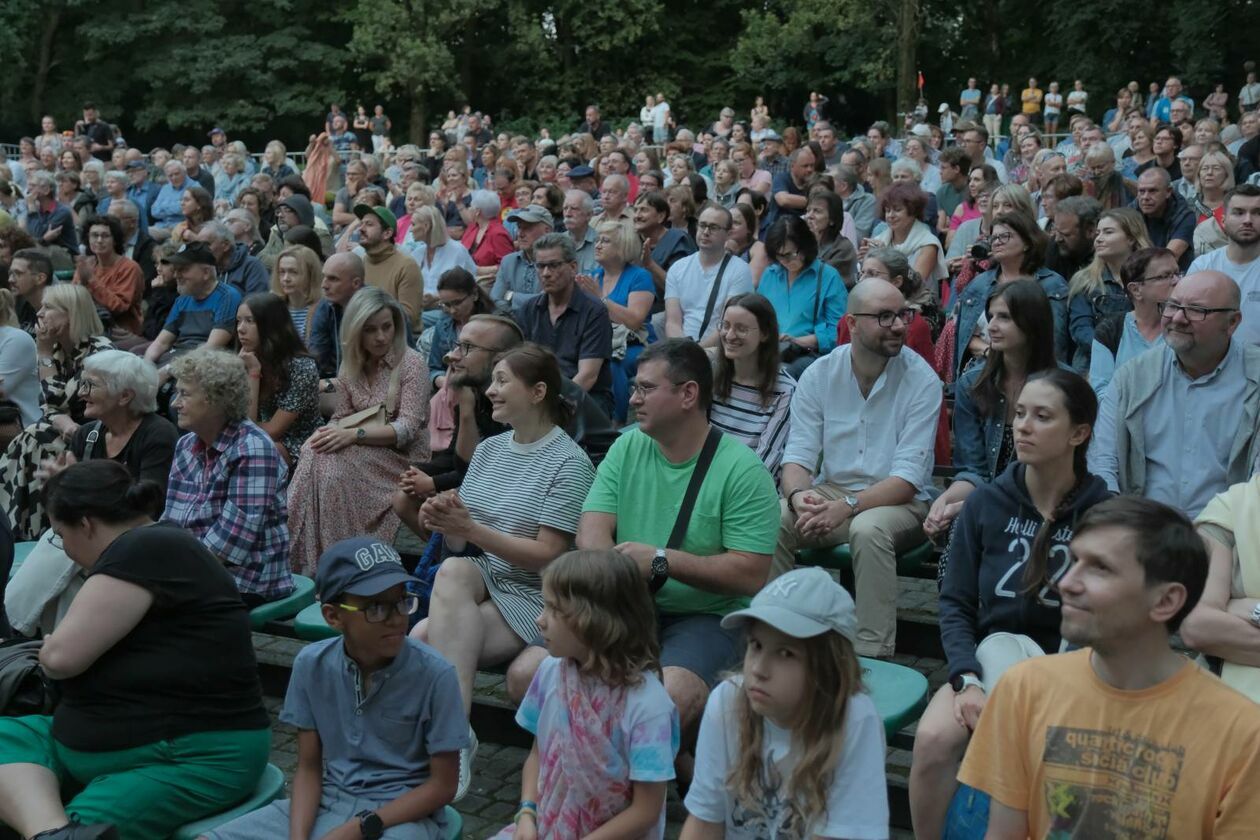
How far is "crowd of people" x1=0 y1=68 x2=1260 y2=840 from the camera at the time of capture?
3.03 m

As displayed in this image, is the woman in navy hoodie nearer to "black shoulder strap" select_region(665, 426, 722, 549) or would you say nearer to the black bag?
"black shoulder strap" select_region(665, 426, 722, 549)

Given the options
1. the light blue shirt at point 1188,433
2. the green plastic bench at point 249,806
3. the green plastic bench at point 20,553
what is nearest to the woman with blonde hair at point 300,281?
the green plastic bench at point 20,553

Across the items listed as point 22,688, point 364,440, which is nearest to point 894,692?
point 22,688

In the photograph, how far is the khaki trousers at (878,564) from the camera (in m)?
4.92

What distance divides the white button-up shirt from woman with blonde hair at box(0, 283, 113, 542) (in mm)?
2812

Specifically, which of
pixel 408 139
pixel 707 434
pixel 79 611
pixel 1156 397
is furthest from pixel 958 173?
pixel 408 139

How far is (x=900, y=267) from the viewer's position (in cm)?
664

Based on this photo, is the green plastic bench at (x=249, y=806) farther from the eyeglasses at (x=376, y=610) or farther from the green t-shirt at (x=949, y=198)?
the green t-shirt at (x=949, y=198)

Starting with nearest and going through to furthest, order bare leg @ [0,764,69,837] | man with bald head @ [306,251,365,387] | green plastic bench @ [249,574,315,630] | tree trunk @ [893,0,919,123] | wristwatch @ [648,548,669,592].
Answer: bare leg @ [0,764,69,837]
wristwatch @ [648,548,669,592]
green plastic bench @ [249,574,315,630]
man with bald head @ [306,251,365,387]
tree trunk @ [893,0,919,123]

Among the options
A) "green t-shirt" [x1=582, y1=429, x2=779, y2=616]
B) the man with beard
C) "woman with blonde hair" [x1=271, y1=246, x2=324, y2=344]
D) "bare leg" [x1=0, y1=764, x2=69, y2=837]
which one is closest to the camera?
"bare leg" [x1=0, y1=764, x2=69, y2=837]

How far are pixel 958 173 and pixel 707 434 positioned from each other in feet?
23.8

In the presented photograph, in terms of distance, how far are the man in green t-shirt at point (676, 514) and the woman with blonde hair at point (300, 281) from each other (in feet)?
13.2

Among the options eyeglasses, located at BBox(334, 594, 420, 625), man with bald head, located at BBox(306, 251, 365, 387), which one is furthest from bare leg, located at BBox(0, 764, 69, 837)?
man with bald head, located at BBox(306, 251, 365, 387)

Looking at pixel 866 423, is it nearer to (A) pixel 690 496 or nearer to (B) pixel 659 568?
(A) pixel 690 496
